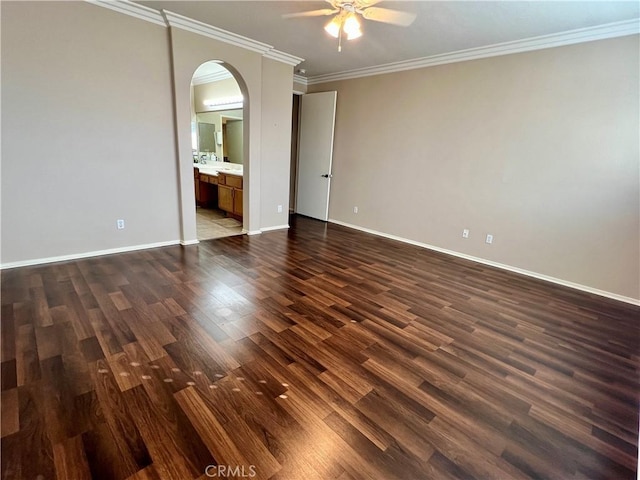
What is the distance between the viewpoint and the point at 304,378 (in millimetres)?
1862

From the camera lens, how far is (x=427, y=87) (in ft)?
14.4

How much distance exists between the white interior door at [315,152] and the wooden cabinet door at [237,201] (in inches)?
54.5

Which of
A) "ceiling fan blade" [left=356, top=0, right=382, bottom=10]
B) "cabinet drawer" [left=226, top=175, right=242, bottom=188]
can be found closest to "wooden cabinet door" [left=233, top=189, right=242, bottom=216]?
"cabinet drawer" [left=226, top=175, right=242, bottom=188]

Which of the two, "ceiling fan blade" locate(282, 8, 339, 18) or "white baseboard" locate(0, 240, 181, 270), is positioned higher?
"ceiling fan blade" locate(282, 8, 339, 18)

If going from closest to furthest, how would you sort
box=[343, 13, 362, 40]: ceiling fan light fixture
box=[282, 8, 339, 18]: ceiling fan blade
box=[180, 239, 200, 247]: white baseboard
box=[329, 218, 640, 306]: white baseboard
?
box=[343, 13, 362, 40]: ceiling fan light fixture, box=[282, 8, 339, 18]: ceiling fan blade, box=[329, 218, 640, 306]: white baseboard, box=[180, 239, 200, 247]: white baseboard

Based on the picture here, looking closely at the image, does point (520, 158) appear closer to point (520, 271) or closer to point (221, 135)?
point (520, 271)

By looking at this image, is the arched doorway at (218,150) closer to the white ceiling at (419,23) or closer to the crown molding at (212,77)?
the crown molding at (212,77)

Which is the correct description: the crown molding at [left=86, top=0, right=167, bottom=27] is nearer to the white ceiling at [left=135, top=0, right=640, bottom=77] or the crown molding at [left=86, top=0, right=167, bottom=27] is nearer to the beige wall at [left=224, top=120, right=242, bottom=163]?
the white ceiling at [left=135, top=0, right=640, bottom=77]

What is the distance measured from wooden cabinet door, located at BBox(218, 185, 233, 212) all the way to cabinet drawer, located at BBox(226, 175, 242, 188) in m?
0.11

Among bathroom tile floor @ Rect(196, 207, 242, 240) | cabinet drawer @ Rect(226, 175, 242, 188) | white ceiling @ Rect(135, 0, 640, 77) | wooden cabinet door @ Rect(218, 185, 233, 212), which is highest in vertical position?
white ceiling @ Rect(135, 0, 640, 77)

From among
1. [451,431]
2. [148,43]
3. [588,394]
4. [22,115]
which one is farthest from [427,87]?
[22,115]

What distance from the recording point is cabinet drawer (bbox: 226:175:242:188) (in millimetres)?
5392

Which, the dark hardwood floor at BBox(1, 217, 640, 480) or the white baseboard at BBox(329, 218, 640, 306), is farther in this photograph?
the white baseboard at BBox(329, 218, 640, 306)

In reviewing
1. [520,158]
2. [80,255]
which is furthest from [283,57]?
[80,255]
